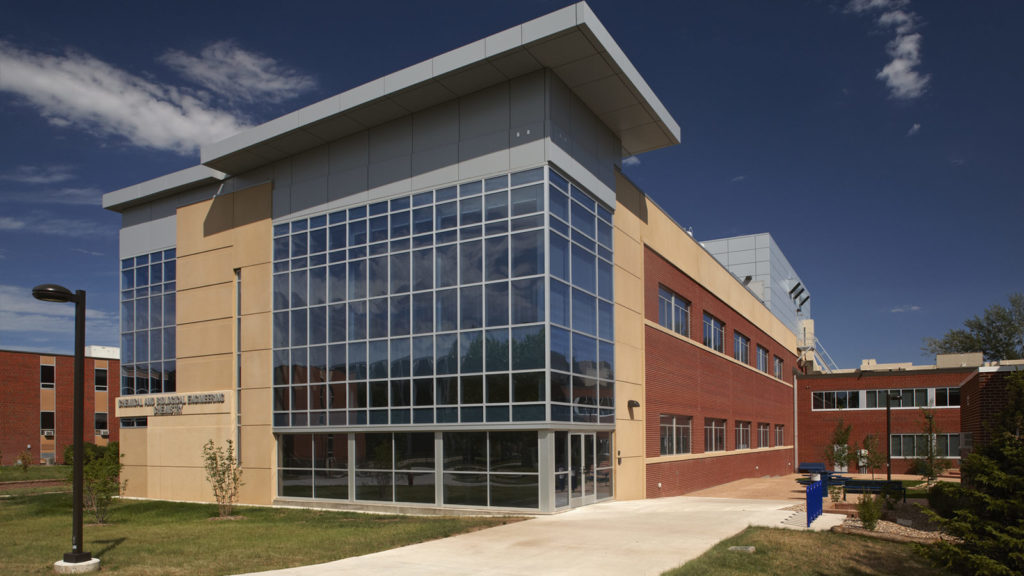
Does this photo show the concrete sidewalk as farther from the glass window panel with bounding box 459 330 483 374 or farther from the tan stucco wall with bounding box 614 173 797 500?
the glass window panel with bounding box 459 330 483 374

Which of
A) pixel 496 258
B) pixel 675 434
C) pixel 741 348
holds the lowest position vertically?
pixel 675 434

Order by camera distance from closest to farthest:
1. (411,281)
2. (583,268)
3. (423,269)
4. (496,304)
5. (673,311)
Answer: (496,304) → (583,268) → (423,269) → (411,281) → (673,311)

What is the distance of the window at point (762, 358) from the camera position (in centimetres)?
5050

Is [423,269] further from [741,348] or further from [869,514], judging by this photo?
[741,348]

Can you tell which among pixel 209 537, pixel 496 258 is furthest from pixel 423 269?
pixel 209 537

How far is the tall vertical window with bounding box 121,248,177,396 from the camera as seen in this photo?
108ft

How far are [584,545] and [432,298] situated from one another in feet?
34.6

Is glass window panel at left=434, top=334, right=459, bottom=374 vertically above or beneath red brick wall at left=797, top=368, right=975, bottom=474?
above

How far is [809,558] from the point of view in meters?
14.3

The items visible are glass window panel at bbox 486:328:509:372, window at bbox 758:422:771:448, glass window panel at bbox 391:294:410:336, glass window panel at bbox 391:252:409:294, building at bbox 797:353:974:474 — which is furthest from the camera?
building at bbox 797:353:974:474

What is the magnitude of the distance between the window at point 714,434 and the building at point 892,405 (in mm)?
17169

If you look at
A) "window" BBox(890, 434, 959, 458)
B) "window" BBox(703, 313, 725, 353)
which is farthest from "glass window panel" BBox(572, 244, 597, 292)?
"window" BBox(890, 434, 959, 458)

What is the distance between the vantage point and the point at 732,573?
1283 centimetres

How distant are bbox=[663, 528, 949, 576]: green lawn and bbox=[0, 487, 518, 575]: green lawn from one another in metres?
6.70
